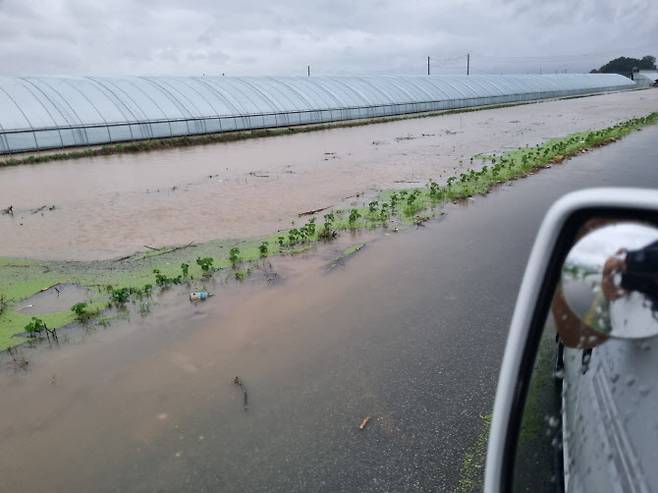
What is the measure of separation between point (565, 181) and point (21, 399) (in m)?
11.9

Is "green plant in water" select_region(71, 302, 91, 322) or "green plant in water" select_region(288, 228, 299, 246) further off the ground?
"green plant in water" select_region(288, 228, 299, 246)

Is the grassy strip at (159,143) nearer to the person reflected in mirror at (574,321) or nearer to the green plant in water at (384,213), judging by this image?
the green plant in water at (384,213)

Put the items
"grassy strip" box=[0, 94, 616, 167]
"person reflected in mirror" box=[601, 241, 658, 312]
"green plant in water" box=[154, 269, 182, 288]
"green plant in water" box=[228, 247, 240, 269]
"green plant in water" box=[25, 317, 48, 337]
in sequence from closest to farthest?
"person reflected in mirror" box=[601, 241, 658, 312]
"green plant in water" box=[25, 317, 48, 337]
"green plant in water" box=[154, 269, 182, 288]
"green plant in water" box=[228, 247, 240, 269]
"grassy strip" box=[0, 94, 616, 167]

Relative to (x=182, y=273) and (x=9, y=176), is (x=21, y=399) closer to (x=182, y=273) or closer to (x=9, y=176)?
(x=182, y=273)

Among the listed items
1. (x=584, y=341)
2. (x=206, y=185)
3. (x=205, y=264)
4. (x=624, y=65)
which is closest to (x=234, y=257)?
(x=205, y=264)

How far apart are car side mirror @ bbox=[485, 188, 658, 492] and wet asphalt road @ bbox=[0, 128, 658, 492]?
1.52 m

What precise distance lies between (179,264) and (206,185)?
6697 millimetres

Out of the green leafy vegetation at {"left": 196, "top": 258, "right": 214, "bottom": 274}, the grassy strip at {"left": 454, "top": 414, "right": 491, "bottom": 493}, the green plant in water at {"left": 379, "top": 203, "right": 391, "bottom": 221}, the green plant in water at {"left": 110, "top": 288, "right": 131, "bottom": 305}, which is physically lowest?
the grassy strip at {"left": 454, "top": 414, "right": 491, "bottom": 493}

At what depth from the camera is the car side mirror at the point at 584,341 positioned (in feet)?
3.46

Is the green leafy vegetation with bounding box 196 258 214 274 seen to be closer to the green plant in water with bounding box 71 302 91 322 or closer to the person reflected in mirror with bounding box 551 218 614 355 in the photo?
the green plant in water with bounding box 71 302 91 322

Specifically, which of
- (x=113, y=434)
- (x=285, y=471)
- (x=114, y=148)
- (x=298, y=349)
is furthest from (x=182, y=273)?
(x=114, y=148)

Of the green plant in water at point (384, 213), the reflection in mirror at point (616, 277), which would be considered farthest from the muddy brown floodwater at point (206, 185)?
the reflection in mirror at point (616, 277)

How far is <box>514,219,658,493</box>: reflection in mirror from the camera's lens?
1051 millimetres

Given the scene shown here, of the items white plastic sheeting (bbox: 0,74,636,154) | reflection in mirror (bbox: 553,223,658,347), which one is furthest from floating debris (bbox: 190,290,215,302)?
white plastic sheeting (bbox: 0,74,636,154)
